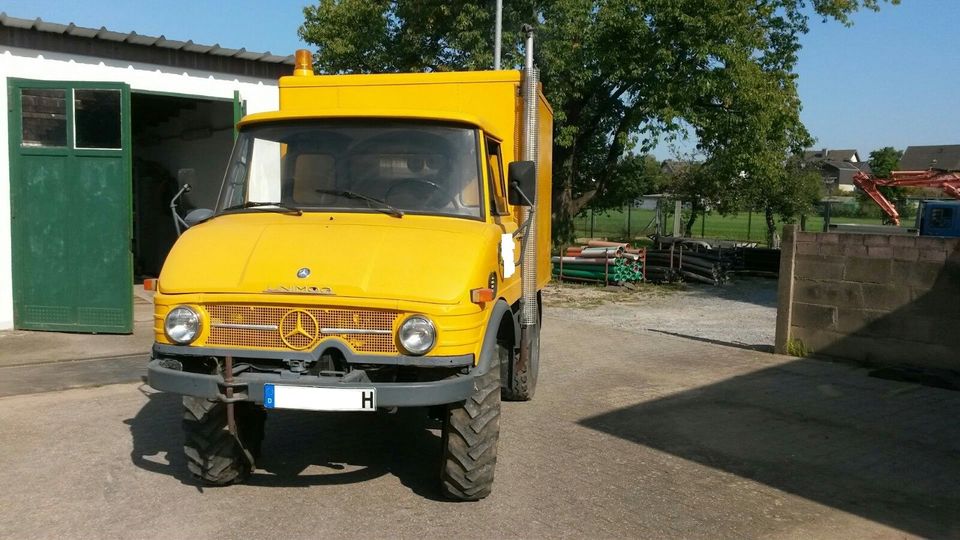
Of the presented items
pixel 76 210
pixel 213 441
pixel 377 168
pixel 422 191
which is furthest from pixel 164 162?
pixel 213 441

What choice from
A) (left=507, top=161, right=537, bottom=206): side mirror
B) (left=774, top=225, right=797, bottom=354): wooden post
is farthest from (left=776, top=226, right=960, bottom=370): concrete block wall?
(left=507, top=161, right=537, bottom=206): side mirror

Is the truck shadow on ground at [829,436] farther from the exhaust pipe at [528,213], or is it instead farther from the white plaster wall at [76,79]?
the white plaster wall at [76,79]

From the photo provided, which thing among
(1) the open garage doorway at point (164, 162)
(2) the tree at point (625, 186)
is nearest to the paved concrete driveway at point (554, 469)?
(1) the open garage doorway at point (164, 162)

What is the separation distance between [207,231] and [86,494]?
1.74 meters

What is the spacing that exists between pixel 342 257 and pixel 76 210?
23.3ft

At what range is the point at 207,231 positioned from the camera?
499cm

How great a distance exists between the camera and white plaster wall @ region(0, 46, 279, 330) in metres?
10.1

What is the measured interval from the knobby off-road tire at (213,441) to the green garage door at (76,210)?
5.90 meters

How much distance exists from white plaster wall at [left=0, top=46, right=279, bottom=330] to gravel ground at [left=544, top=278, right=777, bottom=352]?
256 inches

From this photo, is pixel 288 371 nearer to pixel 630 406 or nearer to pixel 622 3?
pixel 630 406

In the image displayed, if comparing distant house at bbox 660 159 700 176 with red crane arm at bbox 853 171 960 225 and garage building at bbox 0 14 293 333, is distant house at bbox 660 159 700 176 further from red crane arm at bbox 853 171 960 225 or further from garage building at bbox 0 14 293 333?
garage building at bbox 0 14 293 333

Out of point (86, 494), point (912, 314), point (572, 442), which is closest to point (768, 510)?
point (572, 442)

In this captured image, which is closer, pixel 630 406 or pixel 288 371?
pixel 288 371

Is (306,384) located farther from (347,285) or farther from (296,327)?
(347,285)
